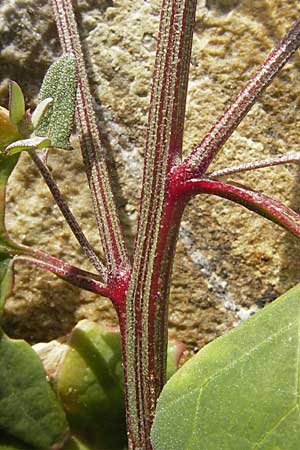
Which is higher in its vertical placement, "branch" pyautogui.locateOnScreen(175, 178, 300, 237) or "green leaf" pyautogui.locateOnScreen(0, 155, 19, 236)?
"branch" pyautogui.locateOnScreen(175, 178, 300, 237)

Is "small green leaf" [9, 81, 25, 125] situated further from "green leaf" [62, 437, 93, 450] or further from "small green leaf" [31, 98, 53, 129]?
"green leaf" [62, 437, 93, 450]

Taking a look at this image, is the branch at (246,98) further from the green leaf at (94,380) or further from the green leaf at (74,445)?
the green leaf at (74,445)

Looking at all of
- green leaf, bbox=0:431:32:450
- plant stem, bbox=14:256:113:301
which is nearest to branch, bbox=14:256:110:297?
plant stem, bbox=14:256:113:301

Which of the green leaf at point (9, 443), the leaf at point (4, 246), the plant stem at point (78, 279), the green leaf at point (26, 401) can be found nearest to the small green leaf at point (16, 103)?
the leaf at point (4, 246)

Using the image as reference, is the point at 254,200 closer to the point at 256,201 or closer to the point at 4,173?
the point at 256,201

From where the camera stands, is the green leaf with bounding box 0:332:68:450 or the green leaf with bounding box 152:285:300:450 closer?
the green leaf with bounding box 152:285:300:450
